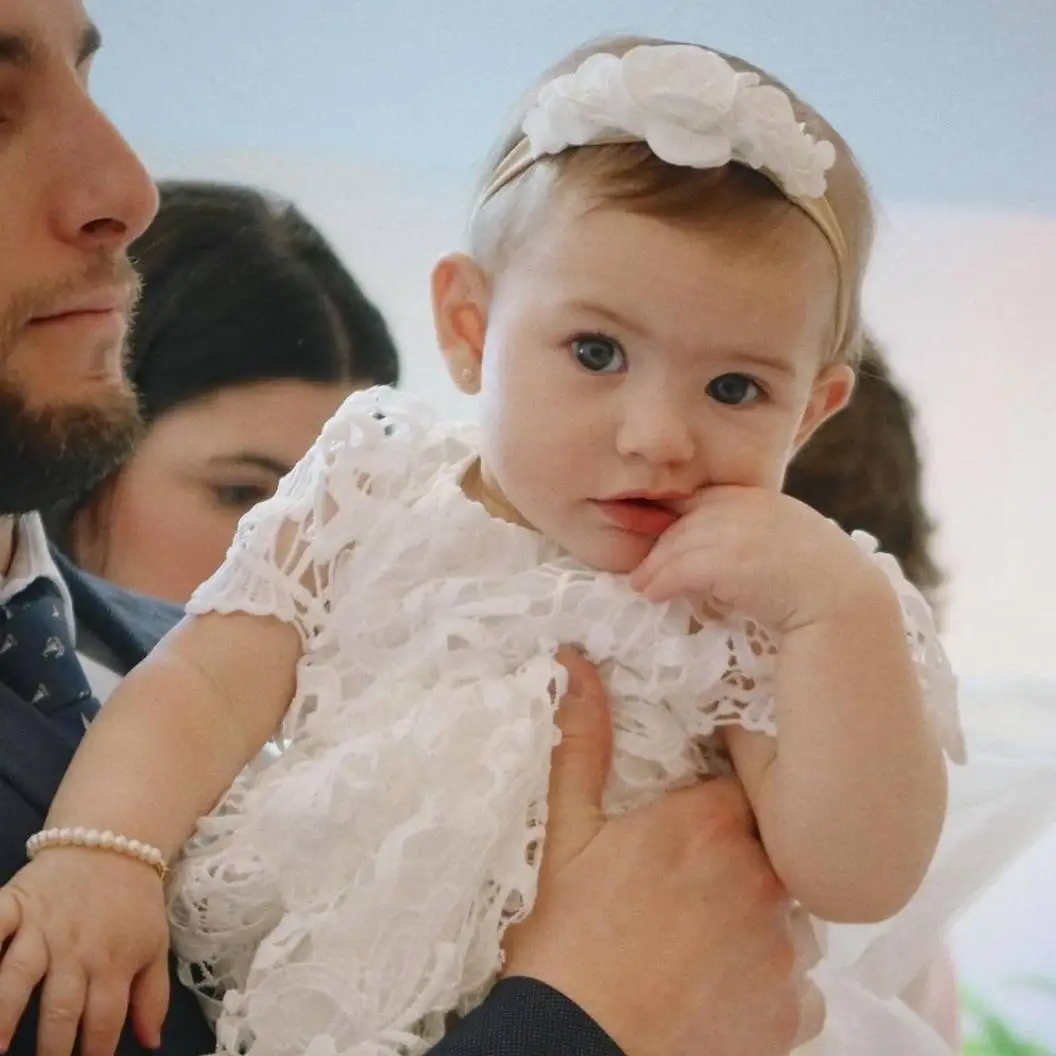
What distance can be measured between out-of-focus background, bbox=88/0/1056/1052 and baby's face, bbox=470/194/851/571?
1051 mm

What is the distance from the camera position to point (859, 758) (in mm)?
764

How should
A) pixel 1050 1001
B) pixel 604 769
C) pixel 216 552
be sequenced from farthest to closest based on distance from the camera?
1. pixel 216 552
2. pixel 1050 1001
3. pixel 604 769

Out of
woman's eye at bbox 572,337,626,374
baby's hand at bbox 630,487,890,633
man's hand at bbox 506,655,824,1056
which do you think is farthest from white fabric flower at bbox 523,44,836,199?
man's hand at bbox 506,655,824,1056

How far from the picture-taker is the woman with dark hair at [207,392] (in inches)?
66.5

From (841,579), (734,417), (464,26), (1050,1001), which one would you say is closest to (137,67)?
(464,26)

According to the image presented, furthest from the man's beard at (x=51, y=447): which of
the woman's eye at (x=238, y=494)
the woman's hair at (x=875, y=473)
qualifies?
the woman's hair at (x=875, y=473)

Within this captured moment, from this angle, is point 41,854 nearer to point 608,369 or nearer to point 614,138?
point 608,369

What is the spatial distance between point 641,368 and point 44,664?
0.50 meters

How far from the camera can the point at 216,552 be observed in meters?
1.71

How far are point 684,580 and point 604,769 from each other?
157 mm

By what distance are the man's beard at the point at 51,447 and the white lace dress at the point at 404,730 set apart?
153 millimetres

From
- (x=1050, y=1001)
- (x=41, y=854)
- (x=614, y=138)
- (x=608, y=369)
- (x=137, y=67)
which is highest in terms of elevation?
(x=614, y=138)

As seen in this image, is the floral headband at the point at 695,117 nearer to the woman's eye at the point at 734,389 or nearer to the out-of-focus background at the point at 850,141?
the woman's eye at the point at 734,389

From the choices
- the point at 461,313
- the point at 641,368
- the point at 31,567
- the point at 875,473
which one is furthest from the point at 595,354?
the point at 875,473
